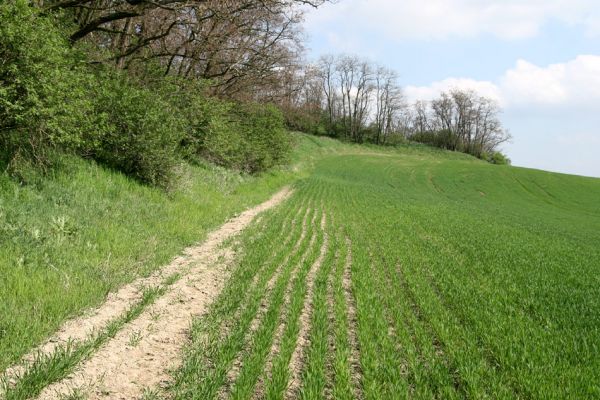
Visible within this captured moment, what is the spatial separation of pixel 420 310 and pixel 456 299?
96 cm

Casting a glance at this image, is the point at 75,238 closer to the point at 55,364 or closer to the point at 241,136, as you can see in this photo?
the point at 55,364

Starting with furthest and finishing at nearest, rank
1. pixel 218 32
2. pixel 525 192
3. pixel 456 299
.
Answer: pixel 525 192, pixel 218 32, pixel 456 299

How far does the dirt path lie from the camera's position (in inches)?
139

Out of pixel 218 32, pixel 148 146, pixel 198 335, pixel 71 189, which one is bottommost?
pixel 198 335

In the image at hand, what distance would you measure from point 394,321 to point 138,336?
134 inches

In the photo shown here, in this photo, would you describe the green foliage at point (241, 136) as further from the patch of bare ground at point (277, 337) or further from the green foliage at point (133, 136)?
the patch of bare ground at point (277, 337)

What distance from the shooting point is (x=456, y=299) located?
6477mm

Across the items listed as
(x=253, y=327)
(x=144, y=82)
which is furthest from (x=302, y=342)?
(x=144, y=82)

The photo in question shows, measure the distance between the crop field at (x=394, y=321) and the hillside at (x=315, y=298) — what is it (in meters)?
0.02

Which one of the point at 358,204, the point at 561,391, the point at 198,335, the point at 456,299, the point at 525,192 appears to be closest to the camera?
the point at 561,391

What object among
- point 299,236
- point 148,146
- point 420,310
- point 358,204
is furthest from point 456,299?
point 358,204

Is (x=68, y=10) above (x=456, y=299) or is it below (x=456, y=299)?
above

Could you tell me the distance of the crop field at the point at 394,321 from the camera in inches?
151

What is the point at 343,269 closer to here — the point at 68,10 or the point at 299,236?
the point at 299,236
